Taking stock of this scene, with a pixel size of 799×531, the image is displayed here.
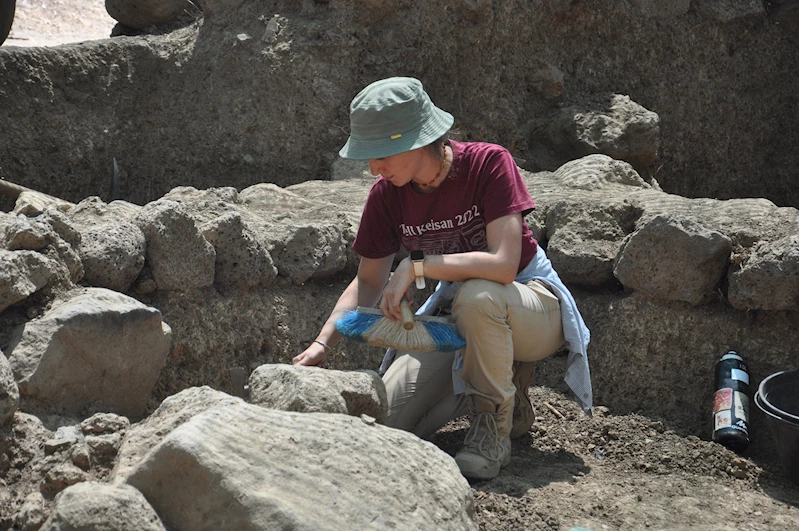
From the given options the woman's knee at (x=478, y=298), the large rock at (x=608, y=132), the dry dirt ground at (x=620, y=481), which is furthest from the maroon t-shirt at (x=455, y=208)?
the large rock at (x=608, y=132)

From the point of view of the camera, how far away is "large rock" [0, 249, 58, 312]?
2887 mm

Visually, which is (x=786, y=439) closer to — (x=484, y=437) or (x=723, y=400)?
(x=723, y=400)

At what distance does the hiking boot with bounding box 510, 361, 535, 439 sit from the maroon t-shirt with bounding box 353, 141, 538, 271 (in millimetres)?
416

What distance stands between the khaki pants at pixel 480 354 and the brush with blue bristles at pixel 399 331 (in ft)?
0.30

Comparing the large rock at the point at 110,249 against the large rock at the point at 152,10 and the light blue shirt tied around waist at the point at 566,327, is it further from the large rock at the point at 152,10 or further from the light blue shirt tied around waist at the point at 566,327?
the large rock at the point at 152,10

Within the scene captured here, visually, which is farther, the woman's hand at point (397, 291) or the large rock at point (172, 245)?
the large rock at point (172, 245)

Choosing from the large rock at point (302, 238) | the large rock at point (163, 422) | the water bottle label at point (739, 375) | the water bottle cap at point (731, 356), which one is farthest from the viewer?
the large rock at point (302, 238)

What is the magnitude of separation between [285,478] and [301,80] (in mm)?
3798

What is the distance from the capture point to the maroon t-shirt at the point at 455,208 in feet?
10.3

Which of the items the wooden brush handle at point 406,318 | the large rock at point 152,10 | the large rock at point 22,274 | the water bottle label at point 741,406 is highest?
the large rock at point 152,10

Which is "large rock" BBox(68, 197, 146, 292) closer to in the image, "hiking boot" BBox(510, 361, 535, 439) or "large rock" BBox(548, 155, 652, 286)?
"hiking boot" BBox(510, 361, 535, 439)

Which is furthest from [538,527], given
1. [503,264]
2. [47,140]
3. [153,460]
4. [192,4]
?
[192,4]

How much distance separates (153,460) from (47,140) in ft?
11.1

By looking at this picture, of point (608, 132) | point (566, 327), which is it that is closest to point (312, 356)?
point (566, 327)
